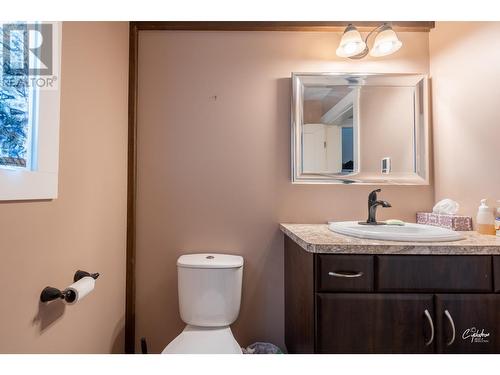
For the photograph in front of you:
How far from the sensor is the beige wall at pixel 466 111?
1.16 m

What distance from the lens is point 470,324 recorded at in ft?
2.85

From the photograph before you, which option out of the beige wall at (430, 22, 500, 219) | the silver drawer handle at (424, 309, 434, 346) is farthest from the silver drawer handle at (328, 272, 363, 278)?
the beige wall at (430, 22, 500, 219)

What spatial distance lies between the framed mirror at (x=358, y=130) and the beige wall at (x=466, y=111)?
87 mm

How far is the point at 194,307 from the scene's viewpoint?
4.30 feet

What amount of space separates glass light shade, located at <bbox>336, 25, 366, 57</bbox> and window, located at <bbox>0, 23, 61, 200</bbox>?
1.39 m

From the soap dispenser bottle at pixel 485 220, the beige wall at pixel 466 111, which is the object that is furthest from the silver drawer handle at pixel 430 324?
the beige wall at pixel 466 111

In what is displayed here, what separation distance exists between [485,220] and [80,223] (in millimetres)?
1792

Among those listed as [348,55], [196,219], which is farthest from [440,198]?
[196,219]

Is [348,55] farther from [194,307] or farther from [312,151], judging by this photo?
[194,307]

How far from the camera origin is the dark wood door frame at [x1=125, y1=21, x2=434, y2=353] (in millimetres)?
1476

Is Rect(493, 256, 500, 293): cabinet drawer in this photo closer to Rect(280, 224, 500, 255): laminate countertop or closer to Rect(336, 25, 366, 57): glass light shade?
Rect(280, 224, 500, 255): laminate countertop

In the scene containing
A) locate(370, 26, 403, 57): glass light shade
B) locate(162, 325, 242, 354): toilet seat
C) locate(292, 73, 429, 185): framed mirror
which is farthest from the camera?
locate(292, 73, 429, 185): framed mirror

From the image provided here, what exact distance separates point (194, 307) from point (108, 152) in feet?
3.02

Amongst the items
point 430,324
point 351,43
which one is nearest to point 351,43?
point 351,43
